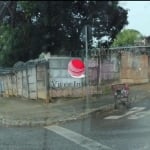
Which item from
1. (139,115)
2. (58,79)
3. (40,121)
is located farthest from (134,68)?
(40,121)

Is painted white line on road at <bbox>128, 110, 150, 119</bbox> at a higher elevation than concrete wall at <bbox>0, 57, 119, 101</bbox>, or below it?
below

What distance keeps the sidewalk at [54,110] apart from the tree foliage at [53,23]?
9.48 m

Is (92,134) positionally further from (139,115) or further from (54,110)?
(54,110)

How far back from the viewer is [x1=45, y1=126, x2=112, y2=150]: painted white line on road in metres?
11.3

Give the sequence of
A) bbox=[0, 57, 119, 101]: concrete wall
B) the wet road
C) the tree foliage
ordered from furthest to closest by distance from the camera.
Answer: bbox=[0, 57, 119, 101]: concrete wall, the wet road, the tree foliage

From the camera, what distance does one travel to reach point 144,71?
2517 cm

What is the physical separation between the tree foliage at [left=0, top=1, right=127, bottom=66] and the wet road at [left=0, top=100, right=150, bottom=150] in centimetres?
475

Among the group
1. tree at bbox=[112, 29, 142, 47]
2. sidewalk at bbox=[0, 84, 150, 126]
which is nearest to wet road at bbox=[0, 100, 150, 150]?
sidewalk at bbox=[0, 84, 150, 126]

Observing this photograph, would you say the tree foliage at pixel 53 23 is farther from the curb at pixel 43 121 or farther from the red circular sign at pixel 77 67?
the red circular sign at pixel 77 67

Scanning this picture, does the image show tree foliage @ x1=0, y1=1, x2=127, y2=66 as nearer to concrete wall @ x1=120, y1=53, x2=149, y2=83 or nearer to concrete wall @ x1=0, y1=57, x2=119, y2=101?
concrete wall @ x1=0, y1=57, x2=119, y2=101

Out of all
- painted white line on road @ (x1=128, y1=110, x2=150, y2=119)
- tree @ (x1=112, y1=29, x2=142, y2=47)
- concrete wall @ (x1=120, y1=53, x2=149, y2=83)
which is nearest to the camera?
tree @ (x1=112, y1=29, x2=142, y2=47)

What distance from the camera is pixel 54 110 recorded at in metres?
18.6

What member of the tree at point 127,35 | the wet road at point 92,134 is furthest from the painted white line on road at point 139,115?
the tree at point 127,35

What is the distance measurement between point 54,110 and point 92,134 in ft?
18.2
